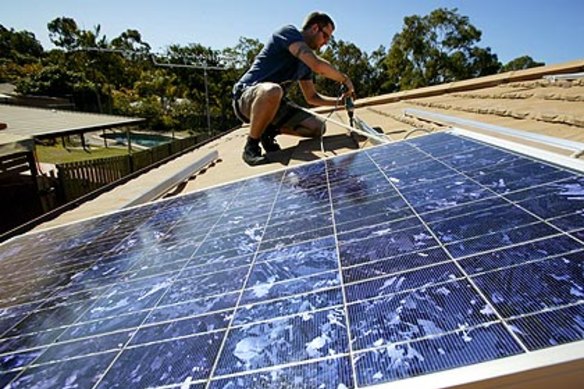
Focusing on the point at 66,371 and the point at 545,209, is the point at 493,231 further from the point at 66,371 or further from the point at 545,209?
the point at 66,371

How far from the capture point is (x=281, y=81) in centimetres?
579

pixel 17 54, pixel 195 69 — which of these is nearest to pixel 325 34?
pixel 195 69

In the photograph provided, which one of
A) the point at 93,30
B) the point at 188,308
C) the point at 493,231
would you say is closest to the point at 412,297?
the point at 493,231

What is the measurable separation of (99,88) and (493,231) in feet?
212

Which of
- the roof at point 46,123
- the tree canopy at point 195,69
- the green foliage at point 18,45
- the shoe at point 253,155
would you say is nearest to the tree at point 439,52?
the tree canopy at point 195,69

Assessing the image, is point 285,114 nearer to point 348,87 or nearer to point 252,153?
point 252,153

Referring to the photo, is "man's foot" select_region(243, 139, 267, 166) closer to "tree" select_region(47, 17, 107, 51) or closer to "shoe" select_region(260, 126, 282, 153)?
"shoe" select_region(260, 126, 282, 153)

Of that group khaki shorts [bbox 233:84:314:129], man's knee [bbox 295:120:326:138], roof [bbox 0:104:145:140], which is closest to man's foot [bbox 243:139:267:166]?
khaki shorts [bbox 233:84:314:129]

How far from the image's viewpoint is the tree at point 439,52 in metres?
40.4

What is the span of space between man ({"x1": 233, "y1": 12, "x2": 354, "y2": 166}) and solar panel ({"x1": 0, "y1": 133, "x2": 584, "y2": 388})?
2.55m

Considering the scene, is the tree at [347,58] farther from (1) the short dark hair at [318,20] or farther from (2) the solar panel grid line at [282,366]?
(2) the solar panel grid line at [282,366]

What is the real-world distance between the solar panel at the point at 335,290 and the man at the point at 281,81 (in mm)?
2555

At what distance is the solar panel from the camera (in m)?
1.06

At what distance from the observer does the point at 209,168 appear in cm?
636
